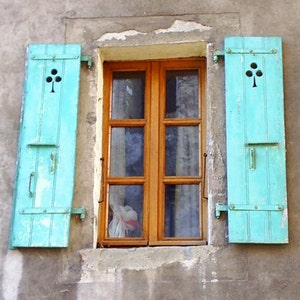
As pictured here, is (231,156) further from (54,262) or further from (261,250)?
(54,262)

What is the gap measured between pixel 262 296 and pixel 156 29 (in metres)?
1.98

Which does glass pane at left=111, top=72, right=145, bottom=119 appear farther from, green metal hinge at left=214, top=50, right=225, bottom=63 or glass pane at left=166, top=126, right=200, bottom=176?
green metal hinge at left=214, top=50, right=225, bottom=63

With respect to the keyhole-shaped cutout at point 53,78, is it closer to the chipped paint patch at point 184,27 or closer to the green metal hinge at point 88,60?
the green metal hinge at point 88,60

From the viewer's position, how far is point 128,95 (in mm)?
5309

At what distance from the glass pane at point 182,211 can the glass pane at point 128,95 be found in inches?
23.7

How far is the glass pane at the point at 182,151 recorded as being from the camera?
16.7ft

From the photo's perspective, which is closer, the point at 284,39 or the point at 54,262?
the point at 54,262

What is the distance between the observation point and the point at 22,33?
5363mm

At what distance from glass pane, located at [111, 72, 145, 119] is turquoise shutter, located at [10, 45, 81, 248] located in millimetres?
363

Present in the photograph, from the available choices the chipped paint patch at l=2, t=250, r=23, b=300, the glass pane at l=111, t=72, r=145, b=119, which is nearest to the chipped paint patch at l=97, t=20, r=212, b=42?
the glass pane at l=111, t=72, r=145, b=119

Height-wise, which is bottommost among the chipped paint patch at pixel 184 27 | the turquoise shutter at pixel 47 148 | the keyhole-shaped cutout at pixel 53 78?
the turquoise shutter at pixel 47 148

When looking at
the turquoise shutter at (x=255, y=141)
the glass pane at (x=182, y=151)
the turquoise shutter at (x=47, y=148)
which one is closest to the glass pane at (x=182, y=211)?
the glass pane at (x=182, y=151)

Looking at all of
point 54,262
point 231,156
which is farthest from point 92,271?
point 231,156

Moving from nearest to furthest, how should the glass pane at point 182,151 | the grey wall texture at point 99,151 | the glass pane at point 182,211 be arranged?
the grey wall texture at point 99,151, the glass pane at point 182,211, the glass pane at point 182,151
